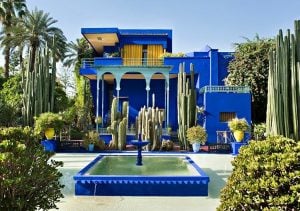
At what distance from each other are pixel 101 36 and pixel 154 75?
4.88m

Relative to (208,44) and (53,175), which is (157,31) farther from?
(53,175)

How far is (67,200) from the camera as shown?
254 inches

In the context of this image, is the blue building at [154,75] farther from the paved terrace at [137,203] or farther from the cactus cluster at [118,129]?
the paved terrace at [137,203]

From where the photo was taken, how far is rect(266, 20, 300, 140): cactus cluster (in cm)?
782

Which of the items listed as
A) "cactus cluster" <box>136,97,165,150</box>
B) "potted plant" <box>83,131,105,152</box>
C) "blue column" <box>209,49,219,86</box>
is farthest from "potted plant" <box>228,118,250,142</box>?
"blue column" <box>209,49,219,86</box>

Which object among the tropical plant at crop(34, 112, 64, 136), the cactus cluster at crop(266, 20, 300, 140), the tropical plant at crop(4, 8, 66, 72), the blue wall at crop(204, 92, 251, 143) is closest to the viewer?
the cactus cluster at crop(266, 20, 300, 140)

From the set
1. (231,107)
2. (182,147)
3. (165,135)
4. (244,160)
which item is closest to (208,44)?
(231,107)

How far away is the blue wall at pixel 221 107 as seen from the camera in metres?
18.5

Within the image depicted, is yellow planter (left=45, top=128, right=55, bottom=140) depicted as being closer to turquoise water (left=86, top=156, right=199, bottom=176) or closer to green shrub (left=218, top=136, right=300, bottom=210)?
turquoise water (left=86, top=156, right=199, bottom=176)

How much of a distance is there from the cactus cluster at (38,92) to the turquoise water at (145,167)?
5.81 metres

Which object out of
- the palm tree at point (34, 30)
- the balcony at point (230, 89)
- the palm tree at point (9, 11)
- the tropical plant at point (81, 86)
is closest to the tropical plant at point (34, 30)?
the palm tree at point (34, 30)

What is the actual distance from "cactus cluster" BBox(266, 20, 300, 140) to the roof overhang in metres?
15.6

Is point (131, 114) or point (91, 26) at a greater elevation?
point (91, 26)

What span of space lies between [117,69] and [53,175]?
16.6 meters
